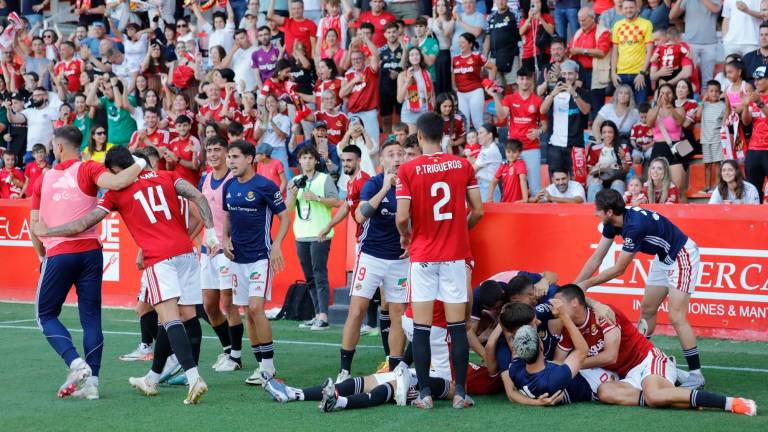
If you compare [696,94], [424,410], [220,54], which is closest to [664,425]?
[424,410]

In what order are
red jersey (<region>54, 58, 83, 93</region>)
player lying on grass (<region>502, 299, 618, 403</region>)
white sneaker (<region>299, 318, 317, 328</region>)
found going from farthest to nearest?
red jersey (<region>54, 58, 83, 93</region>)
white sneaker (<region>299, 318, 317, 328</region>)
player lying on grass (<region>502, 299, 618, 403</region>)

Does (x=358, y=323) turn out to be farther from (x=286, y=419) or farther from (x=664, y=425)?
(x=664, y=425)

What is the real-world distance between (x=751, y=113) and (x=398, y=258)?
6951 millimetres

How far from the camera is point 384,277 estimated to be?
9750mm

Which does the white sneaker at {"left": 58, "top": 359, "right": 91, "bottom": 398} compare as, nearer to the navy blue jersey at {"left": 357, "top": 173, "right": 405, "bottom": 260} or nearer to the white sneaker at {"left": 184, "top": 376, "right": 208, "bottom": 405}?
the white sneaker at {"left": 184, "top": 376, "right": 208, "bottom": 405}

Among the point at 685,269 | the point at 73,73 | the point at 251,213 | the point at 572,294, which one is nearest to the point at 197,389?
the point at 251,213

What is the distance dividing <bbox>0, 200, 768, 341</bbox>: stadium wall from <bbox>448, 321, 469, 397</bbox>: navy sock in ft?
14.9

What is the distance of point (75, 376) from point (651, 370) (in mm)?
4886

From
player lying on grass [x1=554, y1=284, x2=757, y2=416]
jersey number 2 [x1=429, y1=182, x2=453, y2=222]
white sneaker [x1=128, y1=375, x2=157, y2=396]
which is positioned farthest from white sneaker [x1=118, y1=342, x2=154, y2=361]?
player lying on grass [x1=554, y1=284, x2=757, y2=416]

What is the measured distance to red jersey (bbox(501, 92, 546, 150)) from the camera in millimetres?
16312

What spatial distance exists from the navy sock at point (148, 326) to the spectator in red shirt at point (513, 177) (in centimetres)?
611

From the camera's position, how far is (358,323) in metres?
9.51

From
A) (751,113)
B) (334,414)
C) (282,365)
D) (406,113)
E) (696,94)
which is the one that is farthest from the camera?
(406,113)

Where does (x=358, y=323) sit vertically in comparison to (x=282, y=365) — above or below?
above
